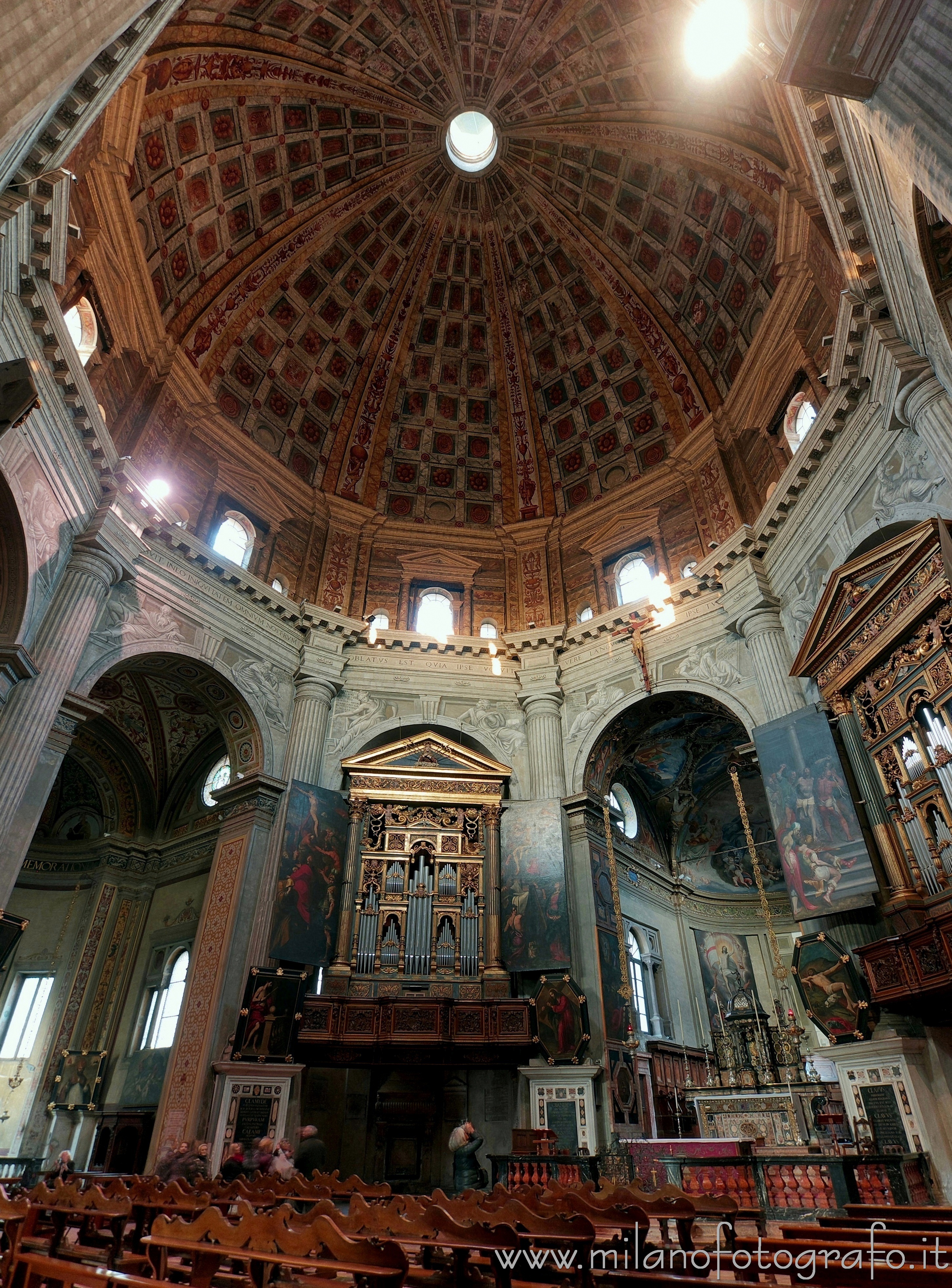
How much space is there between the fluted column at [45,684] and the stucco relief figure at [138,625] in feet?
1.79

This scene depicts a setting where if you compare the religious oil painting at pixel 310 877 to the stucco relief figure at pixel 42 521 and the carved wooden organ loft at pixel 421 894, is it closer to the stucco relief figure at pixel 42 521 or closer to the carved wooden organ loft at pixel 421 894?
the carved wooden organ loft at pixel 421 894

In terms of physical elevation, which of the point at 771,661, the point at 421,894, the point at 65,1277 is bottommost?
the point at 65,1277

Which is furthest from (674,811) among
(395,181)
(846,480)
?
(395,181)

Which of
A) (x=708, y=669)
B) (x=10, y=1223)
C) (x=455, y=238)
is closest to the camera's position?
(x=10, y=1223)

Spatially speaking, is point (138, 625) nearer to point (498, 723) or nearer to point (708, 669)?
point (498, 723)

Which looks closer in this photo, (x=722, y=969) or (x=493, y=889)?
(x=493, y=889)

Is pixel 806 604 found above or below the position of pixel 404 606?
below

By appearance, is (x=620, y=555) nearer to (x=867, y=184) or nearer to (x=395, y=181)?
(x=867, y=184)

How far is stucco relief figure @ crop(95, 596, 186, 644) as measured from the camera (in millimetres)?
14859

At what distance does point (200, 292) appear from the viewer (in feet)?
65.1

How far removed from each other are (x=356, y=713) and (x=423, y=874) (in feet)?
14.6

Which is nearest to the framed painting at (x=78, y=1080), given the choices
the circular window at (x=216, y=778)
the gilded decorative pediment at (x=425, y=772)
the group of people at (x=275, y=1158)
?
the circular window at (x=216, y=778)

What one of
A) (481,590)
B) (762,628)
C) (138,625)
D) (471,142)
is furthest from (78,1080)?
(471,142)

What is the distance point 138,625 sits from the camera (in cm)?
1545
